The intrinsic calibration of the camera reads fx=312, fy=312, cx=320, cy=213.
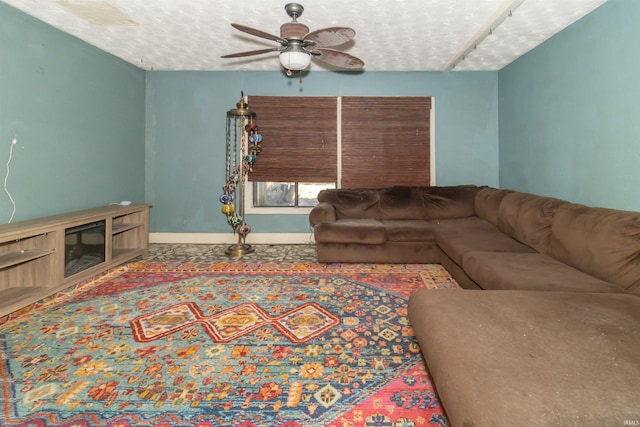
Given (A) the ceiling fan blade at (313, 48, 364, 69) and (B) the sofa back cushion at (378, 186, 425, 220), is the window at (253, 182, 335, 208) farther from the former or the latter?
(A) the ceiling fan blade at (313, 48, 364, 69)

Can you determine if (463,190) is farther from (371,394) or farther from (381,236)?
(371,394)

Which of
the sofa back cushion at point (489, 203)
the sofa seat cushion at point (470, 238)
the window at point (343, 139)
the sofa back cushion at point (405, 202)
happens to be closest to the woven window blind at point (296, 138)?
the window at point (343, 139)

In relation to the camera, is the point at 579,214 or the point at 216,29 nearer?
the point at 579,214

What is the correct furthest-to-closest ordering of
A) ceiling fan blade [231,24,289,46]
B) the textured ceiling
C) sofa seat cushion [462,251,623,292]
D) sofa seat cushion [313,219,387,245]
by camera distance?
1. sofa seat cushion [313,219,387,245]
2. the textured ceiling
3. ceiling fan blade [231,24,289,46]
4. sofa seat cushion [462,251,623,292]

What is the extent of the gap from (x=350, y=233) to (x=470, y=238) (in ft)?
4.16

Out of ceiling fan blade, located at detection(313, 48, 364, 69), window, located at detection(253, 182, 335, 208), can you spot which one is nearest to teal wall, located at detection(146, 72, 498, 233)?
window, located at detection(253, 182, 335, 208)

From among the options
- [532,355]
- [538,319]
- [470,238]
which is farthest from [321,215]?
[532,355]

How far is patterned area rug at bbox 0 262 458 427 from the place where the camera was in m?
1.42

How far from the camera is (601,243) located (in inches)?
81.1

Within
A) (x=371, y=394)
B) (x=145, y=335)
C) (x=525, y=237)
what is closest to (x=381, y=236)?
(x=525, y=237)

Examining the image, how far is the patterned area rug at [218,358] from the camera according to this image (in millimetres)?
1418

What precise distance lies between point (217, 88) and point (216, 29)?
1470 millimetres

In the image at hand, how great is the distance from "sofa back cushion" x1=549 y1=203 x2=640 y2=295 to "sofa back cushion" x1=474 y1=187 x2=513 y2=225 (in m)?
1.13

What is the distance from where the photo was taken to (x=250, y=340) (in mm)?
2021
